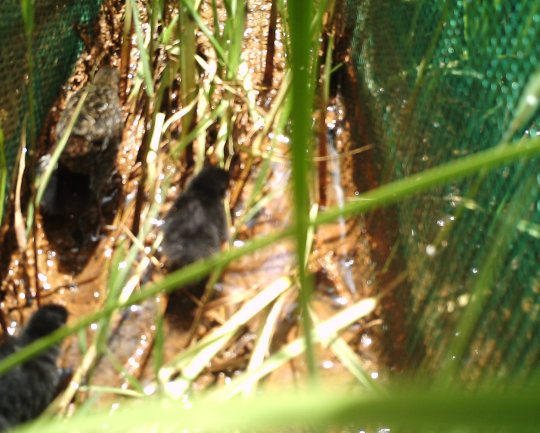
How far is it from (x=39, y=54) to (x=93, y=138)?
40cm

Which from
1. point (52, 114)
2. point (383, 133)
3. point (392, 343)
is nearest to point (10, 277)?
point (52, 114)

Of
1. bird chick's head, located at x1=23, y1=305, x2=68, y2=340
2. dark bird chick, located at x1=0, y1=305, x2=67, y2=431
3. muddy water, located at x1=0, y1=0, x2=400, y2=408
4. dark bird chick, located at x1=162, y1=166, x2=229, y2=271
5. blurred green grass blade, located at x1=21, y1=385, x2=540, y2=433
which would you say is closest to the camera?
blurred green grass blade, located at x1=21, y1=385, x2=540, y2=433

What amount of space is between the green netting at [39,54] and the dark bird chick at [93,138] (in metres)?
0.13

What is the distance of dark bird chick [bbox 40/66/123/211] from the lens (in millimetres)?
1846

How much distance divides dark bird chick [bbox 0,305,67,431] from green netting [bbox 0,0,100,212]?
1.67ft

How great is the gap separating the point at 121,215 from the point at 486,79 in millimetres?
1251

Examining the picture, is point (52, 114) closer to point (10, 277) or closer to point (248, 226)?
point (10, 277)

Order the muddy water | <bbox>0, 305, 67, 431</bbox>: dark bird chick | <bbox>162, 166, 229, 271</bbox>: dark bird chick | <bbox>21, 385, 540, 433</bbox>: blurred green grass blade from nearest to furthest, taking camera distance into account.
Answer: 1. <bbox>21, 385, 540, 433</bbox>: blurred green grass blade
2. <bbox>0, 305, 67, 431</bbox>: dark bird chick
3. the muddy water
4. <bbox>162, 166, 229, 271</bbox>: dark bird chick

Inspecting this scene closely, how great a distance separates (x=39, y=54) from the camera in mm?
1995

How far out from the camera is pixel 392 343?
1604 mm

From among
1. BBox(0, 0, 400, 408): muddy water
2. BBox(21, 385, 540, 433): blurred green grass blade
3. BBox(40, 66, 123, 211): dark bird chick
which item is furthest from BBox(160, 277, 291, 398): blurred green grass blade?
BBox(21, 385, 540, 433): blurred green grass blade

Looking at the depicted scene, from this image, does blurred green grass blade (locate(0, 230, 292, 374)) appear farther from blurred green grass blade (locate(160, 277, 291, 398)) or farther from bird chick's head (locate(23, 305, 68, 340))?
bird chick's head (locate(23, 305, 68, 340))

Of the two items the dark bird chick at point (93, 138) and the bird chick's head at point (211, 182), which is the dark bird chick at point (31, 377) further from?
the bird chick's head at point (211, 182)

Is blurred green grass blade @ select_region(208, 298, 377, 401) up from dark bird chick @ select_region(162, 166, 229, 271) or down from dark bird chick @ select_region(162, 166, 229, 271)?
down
